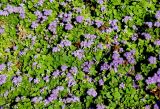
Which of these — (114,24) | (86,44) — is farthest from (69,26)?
(114,24)

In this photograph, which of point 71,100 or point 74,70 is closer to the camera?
point 71,100

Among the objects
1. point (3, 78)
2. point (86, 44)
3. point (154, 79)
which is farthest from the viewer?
point (86, 44)

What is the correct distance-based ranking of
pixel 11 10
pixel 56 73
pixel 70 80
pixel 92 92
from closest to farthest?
1. pixel 92 92
2. pixel 70 80
3. pixel 56 73
4. pixel 11 10

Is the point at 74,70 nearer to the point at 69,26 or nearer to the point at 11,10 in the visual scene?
the point at 69,26

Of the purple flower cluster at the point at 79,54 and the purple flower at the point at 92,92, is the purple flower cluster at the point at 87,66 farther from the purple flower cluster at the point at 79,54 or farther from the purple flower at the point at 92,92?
the purple flower at the point at 92,92

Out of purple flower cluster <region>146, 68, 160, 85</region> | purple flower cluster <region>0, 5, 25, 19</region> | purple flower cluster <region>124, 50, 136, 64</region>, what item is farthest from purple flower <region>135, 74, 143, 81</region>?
purple flower cluster <region>0, 5, 25, 19</region>

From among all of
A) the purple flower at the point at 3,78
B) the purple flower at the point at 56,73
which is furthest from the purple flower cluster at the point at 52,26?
the purple flower at the point at 3,78

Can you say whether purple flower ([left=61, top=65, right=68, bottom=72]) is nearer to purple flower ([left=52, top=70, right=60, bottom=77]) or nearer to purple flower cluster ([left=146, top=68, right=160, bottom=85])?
purple flower ([left=52, top=70, right=60, bottom=77])

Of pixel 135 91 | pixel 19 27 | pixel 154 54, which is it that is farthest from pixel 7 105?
pixel 154 54

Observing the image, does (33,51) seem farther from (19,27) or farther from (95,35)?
(95,35)
